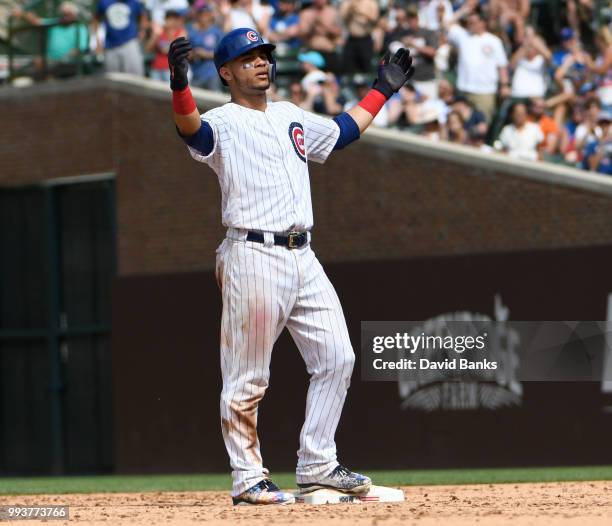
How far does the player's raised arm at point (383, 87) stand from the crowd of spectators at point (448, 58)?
254 inches

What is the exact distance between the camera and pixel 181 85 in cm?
702

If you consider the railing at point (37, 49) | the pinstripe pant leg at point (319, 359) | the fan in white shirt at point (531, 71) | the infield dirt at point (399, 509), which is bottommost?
the infield dirt at point (399, 509)

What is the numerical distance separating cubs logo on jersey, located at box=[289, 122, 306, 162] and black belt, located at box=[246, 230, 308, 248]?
0.45 meters

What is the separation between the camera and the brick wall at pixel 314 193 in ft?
48.5

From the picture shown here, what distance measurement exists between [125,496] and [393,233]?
22.5ft

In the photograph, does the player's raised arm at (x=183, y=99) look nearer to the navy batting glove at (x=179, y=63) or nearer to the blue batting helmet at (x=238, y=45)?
the navy batting glove at (x=179, y=63)

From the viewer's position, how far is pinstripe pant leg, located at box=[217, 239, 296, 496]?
7262 millimetres

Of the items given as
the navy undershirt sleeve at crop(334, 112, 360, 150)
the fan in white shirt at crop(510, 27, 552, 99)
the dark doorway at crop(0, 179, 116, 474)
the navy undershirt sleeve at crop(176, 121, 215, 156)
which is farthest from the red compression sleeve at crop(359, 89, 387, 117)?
the dark doorway at crop(0, 179, 116, 474)

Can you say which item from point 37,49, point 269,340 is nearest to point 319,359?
point 269,340

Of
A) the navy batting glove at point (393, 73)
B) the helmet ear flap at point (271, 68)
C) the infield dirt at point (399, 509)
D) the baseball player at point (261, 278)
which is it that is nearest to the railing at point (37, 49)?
the infield dirt at point (399, 509)

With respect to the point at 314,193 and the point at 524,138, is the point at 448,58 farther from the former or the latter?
the point at 314,193

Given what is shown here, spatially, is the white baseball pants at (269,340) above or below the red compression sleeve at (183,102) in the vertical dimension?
below

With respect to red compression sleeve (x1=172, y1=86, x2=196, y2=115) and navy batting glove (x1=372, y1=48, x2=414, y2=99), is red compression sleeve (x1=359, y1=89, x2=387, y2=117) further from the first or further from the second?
red compression sleeve (x1=172, y1=86, x2=196, y2=115)

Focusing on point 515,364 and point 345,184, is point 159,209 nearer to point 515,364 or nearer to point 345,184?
point 345,184
